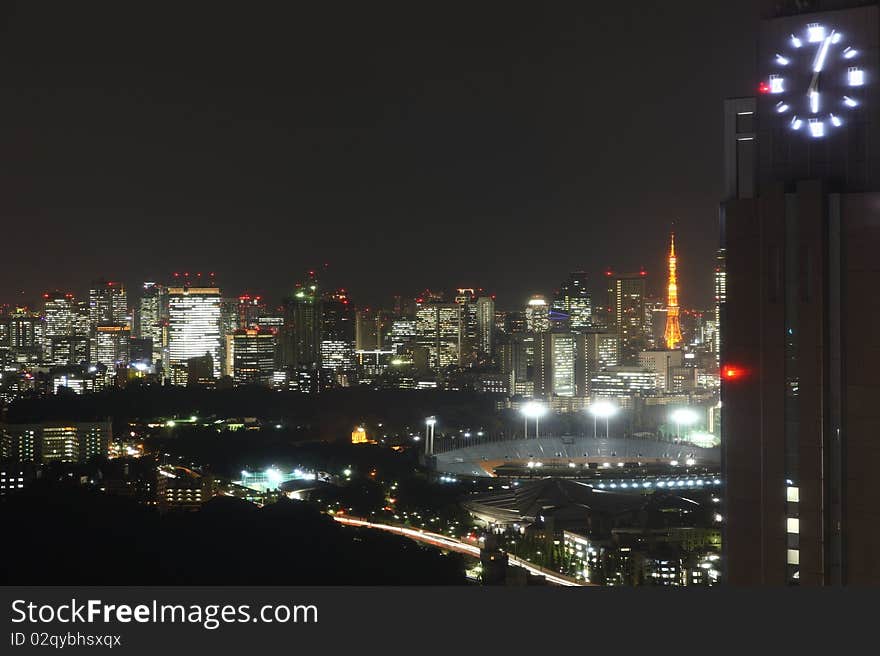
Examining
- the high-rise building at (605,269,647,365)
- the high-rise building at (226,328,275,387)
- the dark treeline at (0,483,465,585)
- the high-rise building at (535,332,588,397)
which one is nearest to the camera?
the dark treeline at (0,483,465,585)

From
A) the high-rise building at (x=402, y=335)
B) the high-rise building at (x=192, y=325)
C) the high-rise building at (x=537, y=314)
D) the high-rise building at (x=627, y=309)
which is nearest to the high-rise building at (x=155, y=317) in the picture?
the high-rise building at (x=192, y=325)

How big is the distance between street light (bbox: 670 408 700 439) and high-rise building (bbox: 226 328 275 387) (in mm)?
11124

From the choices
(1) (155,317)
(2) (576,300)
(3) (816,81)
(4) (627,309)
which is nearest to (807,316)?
(3) (816,81)

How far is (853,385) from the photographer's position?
2375 mm

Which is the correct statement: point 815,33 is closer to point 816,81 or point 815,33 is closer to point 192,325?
point 816,81

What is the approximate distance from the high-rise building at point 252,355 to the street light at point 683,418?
11124mm

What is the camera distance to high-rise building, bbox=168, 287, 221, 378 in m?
29.5

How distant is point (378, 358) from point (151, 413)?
8561 millimetres

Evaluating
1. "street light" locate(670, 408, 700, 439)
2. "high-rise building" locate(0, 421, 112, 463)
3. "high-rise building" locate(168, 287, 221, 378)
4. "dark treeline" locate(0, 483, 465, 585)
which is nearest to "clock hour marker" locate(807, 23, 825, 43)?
"dark treeline" locate(0, 483, 465, 585)

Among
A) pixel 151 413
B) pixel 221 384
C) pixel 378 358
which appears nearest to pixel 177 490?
pixel 151 413

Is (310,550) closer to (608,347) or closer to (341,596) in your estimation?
(341,596)

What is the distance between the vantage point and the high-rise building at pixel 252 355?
2670cm

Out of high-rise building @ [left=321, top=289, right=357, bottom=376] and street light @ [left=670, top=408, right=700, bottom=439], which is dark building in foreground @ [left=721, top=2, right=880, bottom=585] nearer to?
street light @ [left=670, top=408, right=700, bottom=439]

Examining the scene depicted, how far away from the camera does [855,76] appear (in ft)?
7.98
